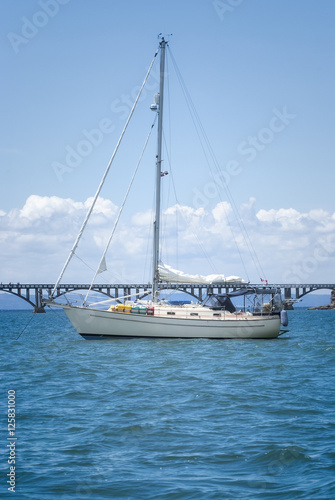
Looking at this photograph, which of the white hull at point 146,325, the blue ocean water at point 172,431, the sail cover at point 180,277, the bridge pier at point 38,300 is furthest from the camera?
the bridge pier at point 38,300

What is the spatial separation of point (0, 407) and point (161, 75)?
28998mm

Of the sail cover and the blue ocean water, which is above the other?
the sail cover

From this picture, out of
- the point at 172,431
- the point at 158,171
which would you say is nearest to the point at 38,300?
the point at 158,171

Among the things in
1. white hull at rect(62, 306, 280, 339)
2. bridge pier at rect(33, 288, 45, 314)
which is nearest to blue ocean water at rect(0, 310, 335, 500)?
white hull at rect(62, 306, 280, 339)

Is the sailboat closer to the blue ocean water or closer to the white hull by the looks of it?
the white hull

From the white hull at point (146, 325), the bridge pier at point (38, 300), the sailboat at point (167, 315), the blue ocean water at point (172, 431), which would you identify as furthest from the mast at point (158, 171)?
the bridge pier at point (38, 300)

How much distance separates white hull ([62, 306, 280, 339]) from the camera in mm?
34500

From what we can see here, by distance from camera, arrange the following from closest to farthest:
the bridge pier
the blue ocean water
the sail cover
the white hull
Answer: the blue ocean water, the white hull, the sail cover, the bridge pier

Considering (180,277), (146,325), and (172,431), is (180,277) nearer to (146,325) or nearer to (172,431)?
(146,325)

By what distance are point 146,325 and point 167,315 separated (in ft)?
4.78

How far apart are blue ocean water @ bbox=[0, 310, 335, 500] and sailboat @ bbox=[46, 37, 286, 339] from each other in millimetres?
8982

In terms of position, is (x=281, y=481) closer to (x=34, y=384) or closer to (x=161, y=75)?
(x=34, y=384)

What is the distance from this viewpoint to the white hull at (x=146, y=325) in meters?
34.5

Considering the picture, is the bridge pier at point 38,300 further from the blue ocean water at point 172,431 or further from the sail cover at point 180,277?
the blue ocean water at point 172,431
